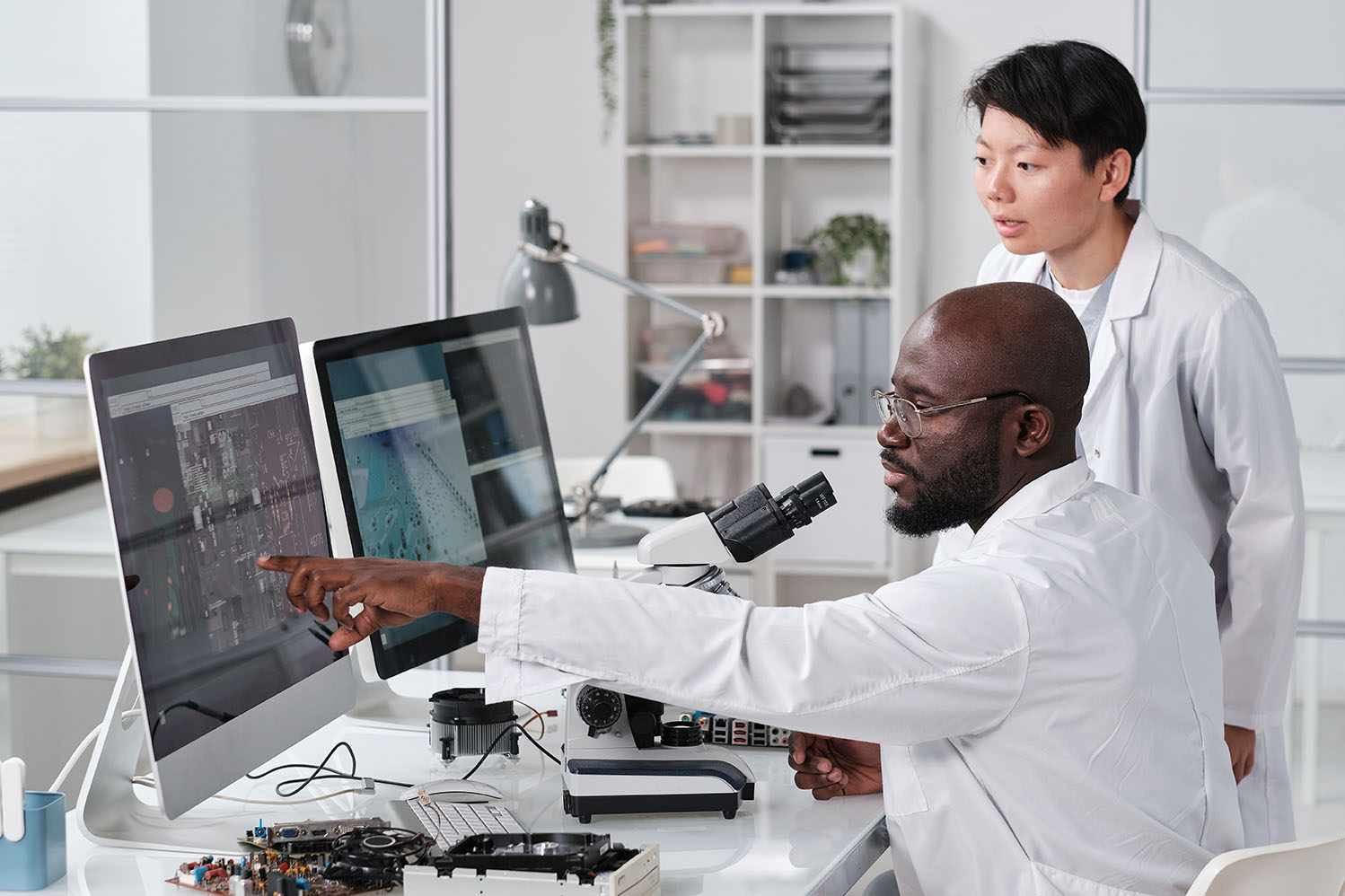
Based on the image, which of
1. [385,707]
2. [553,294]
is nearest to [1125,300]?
[385,707]

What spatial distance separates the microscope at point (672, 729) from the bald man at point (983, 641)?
0.44 ft

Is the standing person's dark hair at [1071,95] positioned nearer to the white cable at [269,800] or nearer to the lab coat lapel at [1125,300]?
the lab coat lapel at [1125,300]

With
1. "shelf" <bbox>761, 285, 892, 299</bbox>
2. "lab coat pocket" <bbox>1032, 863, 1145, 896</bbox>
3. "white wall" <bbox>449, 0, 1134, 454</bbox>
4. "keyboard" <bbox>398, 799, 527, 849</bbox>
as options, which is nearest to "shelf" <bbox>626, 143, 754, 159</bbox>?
"white wall" <bbox>449, 0, 1134, 454</bbox>

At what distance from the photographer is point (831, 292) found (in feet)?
14.9

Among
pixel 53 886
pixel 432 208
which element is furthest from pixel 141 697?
pixel 432 208

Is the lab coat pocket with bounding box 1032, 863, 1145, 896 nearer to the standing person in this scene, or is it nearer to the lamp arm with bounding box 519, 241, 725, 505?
the standing person

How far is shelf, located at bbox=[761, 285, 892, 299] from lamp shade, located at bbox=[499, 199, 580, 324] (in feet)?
5.71

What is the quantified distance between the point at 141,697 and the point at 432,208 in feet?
4.23

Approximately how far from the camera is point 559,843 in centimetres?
112

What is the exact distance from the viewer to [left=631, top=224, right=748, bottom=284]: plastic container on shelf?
4676mm

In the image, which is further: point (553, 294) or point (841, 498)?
point (841, 498)

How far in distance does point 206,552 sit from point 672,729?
0.48 metres

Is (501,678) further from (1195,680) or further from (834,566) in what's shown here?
(834,566)

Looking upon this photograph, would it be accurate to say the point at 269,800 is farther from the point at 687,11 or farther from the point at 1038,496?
the point at 687,11
